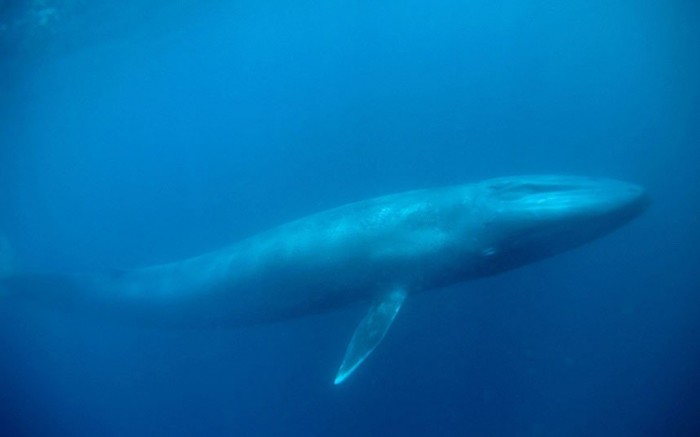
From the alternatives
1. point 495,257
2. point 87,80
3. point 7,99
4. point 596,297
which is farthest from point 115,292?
point 87,80

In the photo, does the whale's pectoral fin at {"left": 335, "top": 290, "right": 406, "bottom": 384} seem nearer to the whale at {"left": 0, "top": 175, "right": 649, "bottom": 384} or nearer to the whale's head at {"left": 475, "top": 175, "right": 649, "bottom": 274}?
the whale at {"left": 0, "top": 175, "right": 649, "bottom": 384}

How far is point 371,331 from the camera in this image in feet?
22.8

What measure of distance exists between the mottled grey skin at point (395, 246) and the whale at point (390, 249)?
0.6 inches

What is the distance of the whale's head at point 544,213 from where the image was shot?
19.7ft

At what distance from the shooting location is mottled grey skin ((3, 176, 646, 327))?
20.7ft

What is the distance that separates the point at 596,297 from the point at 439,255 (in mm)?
9514

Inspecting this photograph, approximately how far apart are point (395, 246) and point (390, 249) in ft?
0.28

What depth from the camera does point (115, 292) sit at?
10781mm

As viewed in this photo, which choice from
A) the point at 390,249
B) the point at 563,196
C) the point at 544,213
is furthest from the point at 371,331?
the point at 563,196

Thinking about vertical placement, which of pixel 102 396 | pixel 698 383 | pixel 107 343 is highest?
pixel 107 343

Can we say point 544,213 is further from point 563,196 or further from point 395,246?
point 395,246

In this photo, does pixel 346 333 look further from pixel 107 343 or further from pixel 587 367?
pixel 107 343

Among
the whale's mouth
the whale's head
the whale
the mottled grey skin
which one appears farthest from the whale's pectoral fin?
the whale's mouth

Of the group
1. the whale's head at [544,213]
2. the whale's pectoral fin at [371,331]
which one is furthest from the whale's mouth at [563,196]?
the whale's pectoral fin at [371,331]
